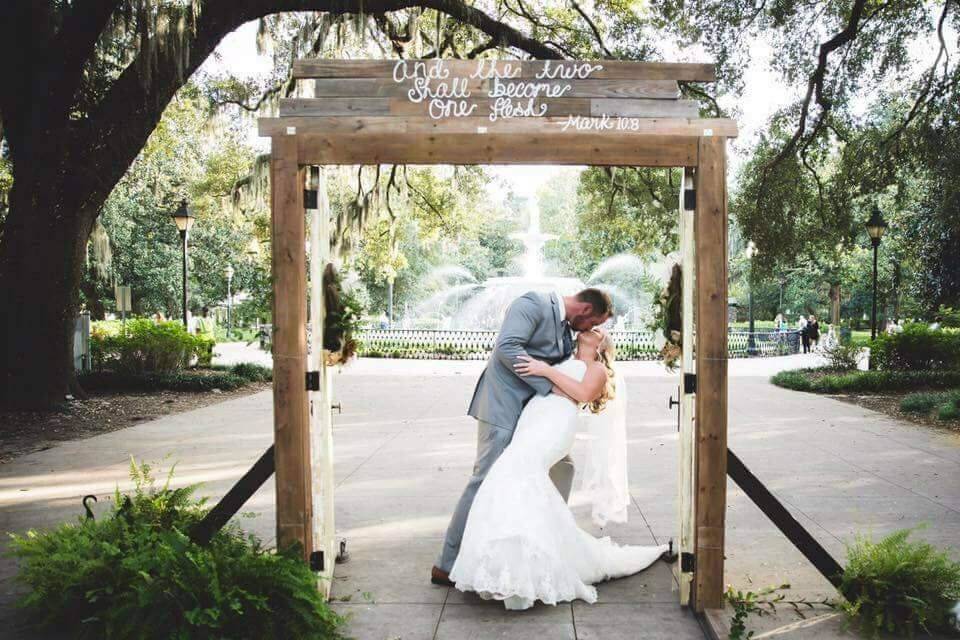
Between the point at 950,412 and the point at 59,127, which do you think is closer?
the point at 950,412

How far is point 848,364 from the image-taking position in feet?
61.5

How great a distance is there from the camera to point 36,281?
1198 centimetres

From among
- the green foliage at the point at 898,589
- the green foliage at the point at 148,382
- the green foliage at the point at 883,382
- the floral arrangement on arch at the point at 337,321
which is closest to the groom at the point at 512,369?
the floral arrangement on arch at the point at 337,321

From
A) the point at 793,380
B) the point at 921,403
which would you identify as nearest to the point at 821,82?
the point at 921,403

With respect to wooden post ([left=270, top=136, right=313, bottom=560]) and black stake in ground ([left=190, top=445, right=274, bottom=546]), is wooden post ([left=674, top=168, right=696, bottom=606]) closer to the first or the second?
wooden post ([left=270, top=136, right=313, bottom=560])

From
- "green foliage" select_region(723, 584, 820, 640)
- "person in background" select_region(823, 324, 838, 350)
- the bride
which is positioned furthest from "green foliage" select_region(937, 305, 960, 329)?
the bride

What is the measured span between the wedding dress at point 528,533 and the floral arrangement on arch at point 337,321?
1180 mm

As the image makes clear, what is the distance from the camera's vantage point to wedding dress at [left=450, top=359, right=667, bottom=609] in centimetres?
423

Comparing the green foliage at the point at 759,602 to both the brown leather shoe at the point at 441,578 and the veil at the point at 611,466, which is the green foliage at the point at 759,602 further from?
the brown leather shoe at the point at 441,578

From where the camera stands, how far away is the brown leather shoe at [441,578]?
474 centimetres

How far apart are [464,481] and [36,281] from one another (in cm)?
846

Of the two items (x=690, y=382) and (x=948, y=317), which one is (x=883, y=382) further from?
(x=690, y=382)

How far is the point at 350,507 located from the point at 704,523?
11.0ft

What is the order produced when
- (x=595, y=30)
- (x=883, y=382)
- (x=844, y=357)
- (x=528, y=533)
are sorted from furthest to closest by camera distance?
(x=844, y=357)
(x=883, y=382)
(x=595, y=30)
(x=528, y=533)
